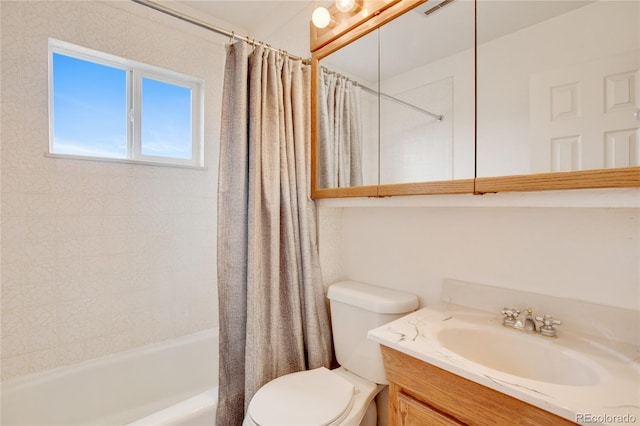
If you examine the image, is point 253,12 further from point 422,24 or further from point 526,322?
point 526,322

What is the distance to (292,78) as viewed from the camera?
1488 mm

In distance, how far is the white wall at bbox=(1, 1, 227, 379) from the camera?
1.51 metres

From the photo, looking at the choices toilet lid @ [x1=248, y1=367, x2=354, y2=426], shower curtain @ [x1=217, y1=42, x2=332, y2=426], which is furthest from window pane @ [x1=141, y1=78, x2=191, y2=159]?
toilet lid @ [x1=248, y1=367, x2=354, y2=426]

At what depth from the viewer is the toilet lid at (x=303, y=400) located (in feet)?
3.33

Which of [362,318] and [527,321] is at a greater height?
[527,321]

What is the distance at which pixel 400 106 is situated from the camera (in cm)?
129

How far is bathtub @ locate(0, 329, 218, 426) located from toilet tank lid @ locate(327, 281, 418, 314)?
0.68 m

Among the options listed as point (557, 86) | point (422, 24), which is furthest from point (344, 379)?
point (422, 24)

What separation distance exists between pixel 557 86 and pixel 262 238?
45.4 inches

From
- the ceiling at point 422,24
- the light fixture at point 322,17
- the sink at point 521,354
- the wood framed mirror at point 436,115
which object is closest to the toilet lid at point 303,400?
the sink at point 521,354

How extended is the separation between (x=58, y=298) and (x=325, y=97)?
1.76 meters

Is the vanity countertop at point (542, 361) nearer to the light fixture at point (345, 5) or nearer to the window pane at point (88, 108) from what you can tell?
the light fixture at point (345, 5)

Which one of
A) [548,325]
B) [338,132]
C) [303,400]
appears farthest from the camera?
[338,132]

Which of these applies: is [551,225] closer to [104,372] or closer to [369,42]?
[369,42]
